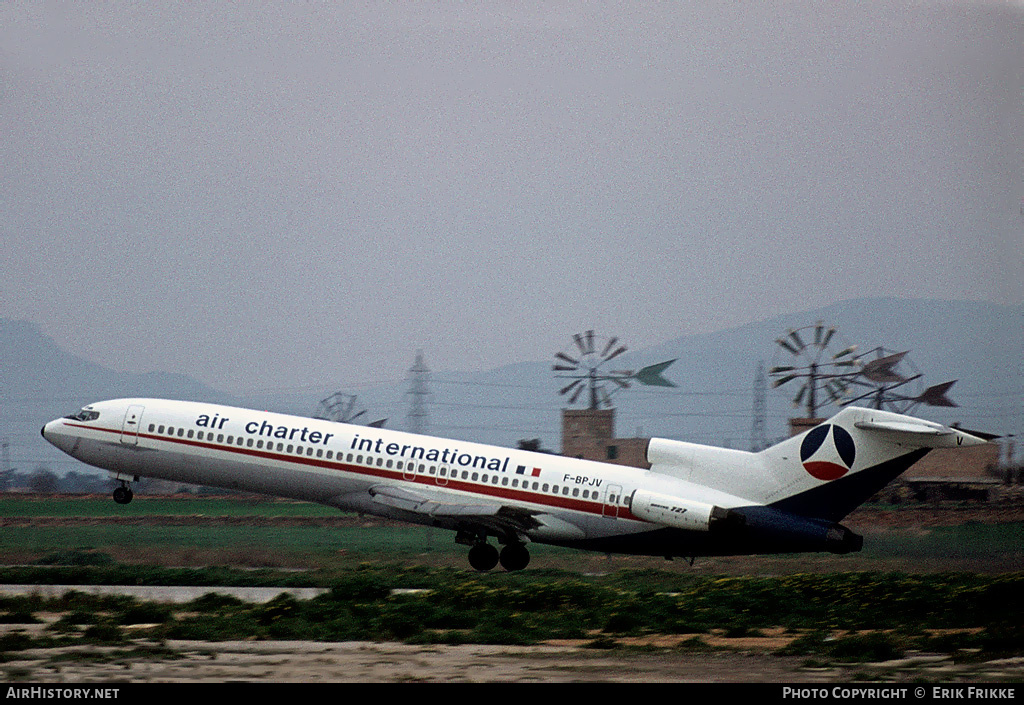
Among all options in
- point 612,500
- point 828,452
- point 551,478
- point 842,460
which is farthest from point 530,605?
point 842,460

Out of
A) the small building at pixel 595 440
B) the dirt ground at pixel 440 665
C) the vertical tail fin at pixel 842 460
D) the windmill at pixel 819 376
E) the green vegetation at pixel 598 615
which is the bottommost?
the dirt ground at pixel 440 665

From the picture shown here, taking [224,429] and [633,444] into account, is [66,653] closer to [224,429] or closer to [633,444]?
[224,429]

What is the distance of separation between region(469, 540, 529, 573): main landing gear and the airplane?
0.13ft

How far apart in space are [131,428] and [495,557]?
37.3 feet

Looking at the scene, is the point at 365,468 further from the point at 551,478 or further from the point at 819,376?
the point at 819,376

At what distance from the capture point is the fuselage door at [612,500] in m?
31.3

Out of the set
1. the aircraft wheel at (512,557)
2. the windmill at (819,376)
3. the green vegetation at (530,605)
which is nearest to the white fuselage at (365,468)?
the aircraft wheel at (512,557)

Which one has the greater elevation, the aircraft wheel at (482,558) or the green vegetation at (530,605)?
the aircraft wheel at (482,558)

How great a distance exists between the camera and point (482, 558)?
107ft

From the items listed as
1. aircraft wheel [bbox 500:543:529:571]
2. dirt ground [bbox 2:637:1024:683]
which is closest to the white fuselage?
aircraft wheel [bbox 500:543:529:571]

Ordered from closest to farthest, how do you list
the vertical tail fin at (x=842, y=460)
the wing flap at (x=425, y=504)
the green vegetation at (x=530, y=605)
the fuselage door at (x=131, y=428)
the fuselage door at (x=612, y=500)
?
the green vegetation at (x=530, y=605) → the vertical tail fin at (x=842, y=460) → the fuselage door at (x=612, y=500) → the wing flap at (x=425, y=504) → the fuselage door at (x=131, y=428)

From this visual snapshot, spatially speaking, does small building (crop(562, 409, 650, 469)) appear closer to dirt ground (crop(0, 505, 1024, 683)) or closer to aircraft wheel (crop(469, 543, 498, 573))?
aircraft wheel (crop(469, 543, 498, 573))

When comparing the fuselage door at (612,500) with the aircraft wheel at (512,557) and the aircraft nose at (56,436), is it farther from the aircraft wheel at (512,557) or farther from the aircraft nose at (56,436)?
the aircraft nose at (56,436)

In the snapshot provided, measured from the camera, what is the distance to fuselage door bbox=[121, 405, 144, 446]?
115 feet
